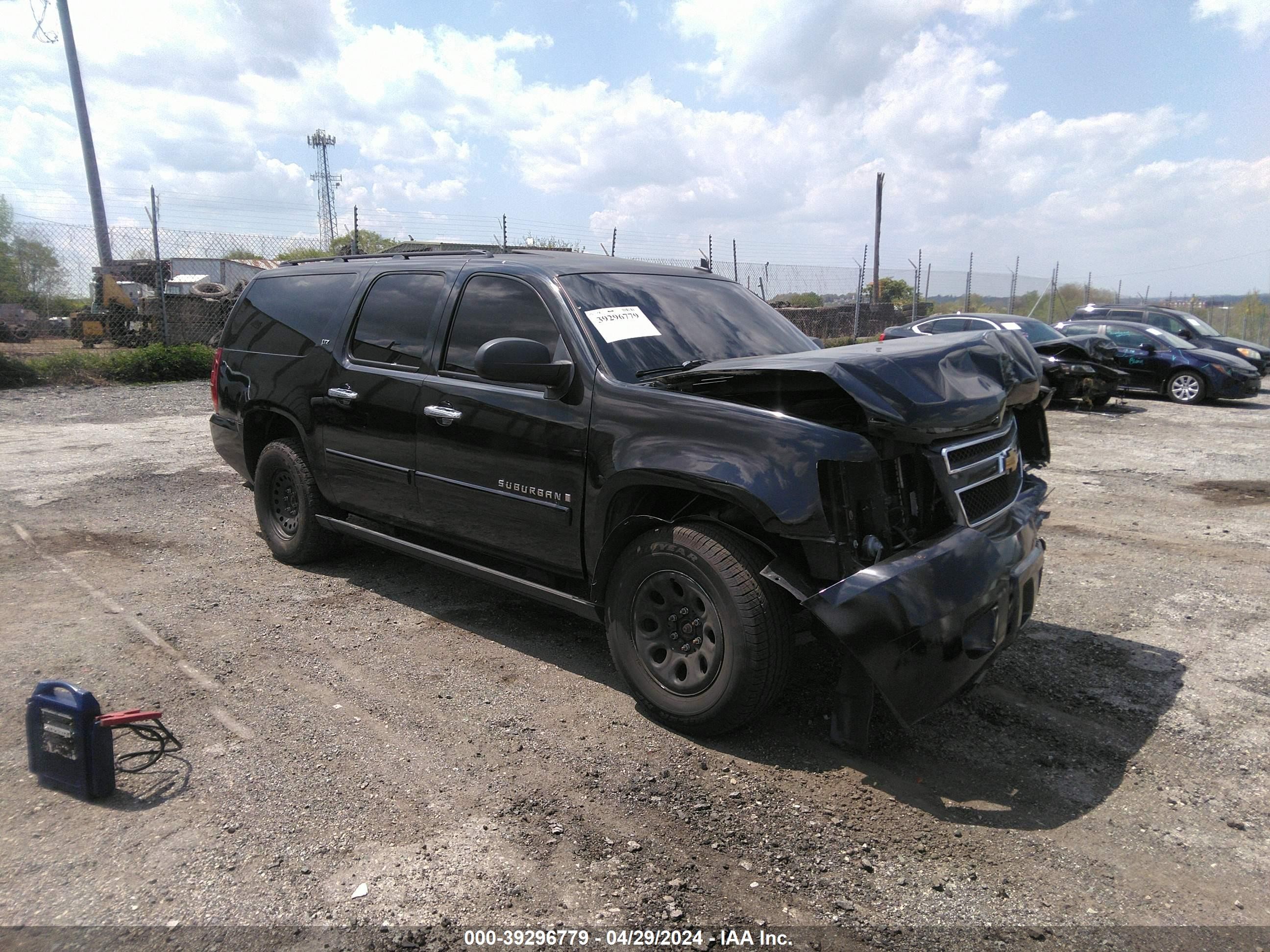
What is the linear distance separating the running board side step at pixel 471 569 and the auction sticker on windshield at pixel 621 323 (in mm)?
1162

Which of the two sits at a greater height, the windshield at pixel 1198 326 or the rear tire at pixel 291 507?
the windshield at pixel 1198 326

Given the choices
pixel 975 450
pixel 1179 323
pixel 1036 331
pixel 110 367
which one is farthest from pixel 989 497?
pixel 1179 323

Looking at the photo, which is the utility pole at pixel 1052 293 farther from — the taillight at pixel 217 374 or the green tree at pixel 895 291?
the taillight at pixel 217 374

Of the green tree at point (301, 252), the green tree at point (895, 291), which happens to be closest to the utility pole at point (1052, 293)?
the green tree at point (895, 291)

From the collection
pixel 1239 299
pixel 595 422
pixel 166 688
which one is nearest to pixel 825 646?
pixel 595 422

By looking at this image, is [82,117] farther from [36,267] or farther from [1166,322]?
[1166,322]

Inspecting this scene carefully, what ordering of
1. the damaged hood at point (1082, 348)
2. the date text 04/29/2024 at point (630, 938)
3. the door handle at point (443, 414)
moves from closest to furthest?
1. the date text 04/29/2024 at point (630, 938)
2. the door handle at point (443, 414)
3. the damaged hood at point (1082, 348)

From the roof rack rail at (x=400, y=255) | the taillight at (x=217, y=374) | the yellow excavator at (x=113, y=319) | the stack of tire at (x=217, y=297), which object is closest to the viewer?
the roof rack rail at (x=400, y=255)

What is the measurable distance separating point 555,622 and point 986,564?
2.37 meters

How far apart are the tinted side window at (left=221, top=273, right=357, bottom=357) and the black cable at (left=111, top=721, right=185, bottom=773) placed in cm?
242

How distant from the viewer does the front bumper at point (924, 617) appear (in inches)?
108

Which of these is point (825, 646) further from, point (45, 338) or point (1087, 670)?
point (45, 338)

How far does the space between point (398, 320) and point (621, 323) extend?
1392 mm

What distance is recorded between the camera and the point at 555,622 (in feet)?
15.1
